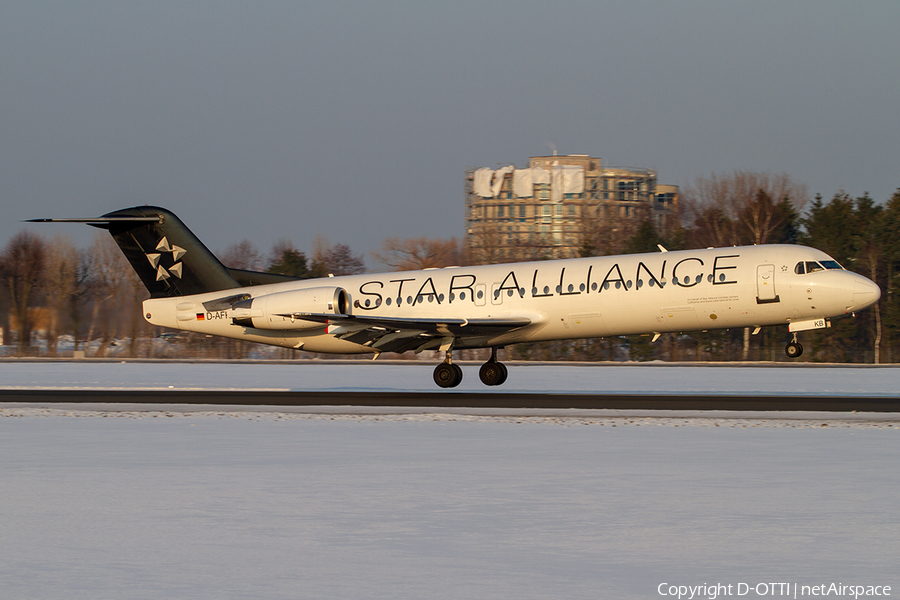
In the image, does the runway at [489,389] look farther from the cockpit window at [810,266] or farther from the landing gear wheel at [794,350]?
the cockpit window at [810,266]

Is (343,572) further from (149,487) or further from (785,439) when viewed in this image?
(785,439)

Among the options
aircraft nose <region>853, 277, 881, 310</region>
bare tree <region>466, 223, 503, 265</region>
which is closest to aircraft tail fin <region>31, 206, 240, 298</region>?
aircraft nose <region>853, 277, 881, 310</region>

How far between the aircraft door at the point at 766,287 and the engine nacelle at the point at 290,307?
1140 centimetres

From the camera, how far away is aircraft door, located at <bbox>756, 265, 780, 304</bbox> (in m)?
22.9

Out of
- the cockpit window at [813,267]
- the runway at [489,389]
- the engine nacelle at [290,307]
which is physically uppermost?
the cockpit window at [813,267]

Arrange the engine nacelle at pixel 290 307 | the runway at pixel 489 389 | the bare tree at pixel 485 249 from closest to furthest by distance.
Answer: the runway at pixel 489 389 → the engine nacelle at pixel 290 307 → the bare tree at pixel 485 249

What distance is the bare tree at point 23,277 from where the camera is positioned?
53969 millimetres

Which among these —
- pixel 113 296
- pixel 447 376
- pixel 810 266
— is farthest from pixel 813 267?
pixel 113 296

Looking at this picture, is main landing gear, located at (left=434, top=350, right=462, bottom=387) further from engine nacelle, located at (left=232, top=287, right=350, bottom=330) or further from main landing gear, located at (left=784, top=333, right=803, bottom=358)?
main landing gear, located at (left=784, top=333, right=803, bottom=358)

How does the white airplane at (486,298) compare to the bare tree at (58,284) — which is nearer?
the white airplane at (486,298)

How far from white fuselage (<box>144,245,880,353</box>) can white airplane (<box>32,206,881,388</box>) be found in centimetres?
3

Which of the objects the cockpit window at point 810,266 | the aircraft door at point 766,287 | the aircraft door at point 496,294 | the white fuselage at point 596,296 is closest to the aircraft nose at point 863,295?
the white fuselage at point 596,296

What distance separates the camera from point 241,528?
8.34 m

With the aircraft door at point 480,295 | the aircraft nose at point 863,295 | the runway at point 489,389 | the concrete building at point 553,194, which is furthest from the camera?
the concrete building at point 553,194
